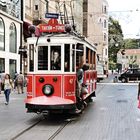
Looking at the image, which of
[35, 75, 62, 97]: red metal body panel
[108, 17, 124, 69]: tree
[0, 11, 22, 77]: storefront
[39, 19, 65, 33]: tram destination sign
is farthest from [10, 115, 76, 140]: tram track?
[108, 17, 124, 69]: tree

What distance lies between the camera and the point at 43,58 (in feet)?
46.9

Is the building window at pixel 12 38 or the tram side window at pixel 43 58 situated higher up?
the building window at pixel 12 38

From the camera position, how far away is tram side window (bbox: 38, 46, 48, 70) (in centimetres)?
1425

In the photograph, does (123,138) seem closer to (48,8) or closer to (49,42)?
(49,42)

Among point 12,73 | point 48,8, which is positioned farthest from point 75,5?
point 12,73

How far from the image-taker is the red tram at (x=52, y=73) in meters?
14.0

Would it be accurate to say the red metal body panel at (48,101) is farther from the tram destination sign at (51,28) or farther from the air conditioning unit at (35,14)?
the air conditioning unit at (35,14)

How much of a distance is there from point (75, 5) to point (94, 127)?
2036 inches

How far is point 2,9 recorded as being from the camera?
109 feet

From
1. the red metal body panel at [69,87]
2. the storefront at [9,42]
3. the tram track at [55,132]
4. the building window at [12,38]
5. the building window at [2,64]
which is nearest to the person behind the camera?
the tram track at [55,132]

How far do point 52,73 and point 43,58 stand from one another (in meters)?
0.61

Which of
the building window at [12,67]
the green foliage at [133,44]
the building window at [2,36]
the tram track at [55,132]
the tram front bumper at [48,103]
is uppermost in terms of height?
the green foliage at [133,44]

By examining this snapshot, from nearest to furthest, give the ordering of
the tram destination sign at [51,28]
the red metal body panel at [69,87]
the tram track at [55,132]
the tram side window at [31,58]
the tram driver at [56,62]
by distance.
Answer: the tram track at [55,132] < the red metal body panel at [69,87] < the tram driver at [56,62] < the tram side window at [31,58] < the tram destination sign at [51,28]

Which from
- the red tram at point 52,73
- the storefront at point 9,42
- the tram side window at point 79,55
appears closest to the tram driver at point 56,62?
the red tram at point 52,73
